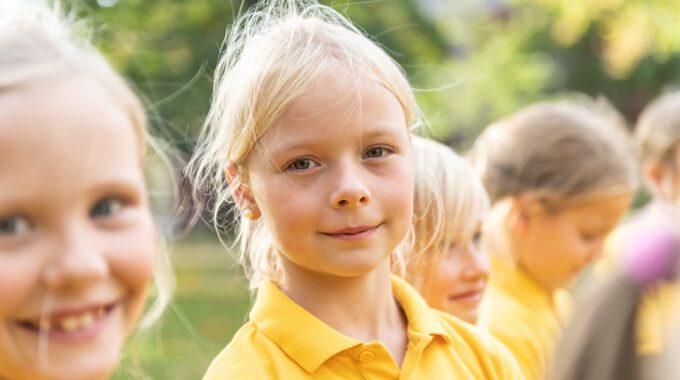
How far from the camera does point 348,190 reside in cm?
272

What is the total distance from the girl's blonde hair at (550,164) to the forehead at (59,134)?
10.2ft

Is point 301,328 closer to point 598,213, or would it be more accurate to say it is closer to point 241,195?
point 241,195

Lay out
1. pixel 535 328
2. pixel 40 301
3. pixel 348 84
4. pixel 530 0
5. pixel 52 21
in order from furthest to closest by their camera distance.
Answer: pixel 530 0 < pixel 535 328 < pixel 348 84 < pixel 52 21 < pixel 40 301

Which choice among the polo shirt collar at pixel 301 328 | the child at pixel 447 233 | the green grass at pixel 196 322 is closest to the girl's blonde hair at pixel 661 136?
the green grass at pixel 196 322

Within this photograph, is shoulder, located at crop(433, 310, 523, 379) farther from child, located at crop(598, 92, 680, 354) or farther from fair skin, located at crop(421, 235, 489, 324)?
child, located at crop(598, 92, 680, 354)

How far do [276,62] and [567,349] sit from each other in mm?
1628

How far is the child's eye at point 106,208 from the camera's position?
1.91 meters

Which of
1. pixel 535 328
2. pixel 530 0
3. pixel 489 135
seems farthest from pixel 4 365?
pixel 530 0

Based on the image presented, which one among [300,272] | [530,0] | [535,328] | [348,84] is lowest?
[535,328]

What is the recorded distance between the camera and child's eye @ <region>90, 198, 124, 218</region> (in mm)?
1911

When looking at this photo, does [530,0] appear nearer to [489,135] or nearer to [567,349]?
[489,135]

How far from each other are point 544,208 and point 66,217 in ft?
10.9

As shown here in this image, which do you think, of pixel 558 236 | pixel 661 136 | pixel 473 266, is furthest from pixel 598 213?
pixel 661 136

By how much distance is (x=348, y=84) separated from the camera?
9.29ft
